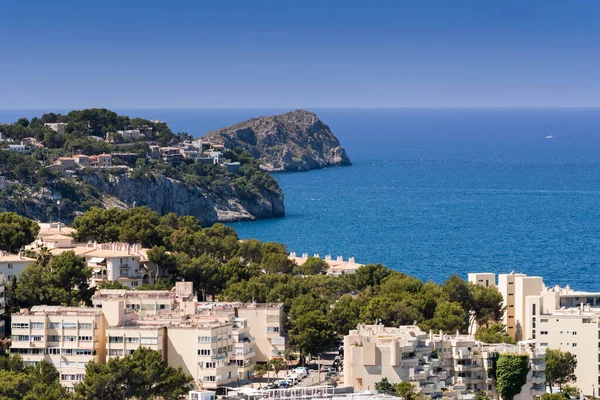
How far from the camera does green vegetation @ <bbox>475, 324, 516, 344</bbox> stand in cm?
5122

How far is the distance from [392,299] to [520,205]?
7841 centimetres

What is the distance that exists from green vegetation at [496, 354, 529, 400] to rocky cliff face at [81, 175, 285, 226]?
6580cm

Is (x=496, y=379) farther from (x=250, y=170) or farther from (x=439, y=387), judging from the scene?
(x=250, y=170)

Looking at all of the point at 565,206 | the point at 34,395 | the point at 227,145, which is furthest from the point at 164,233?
the point at 227,145

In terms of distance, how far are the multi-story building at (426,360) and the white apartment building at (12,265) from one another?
43.2 ft

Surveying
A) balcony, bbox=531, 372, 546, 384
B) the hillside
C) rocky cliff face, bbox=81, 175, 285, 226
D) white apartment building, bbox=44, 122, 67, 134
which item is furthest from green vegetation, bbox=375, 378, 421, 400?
white apartment building, bbox=44, 122, 67, 134

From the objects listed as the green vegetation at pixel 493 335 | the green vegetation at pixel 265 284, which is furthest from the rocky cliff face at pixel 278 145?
the green vegetation at pixel 493 335

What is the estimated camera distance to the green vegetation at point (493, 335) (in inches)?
2016

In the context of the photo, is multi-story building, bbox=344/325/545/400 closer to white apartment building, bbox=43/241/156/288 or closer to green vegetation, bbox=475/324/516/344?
green vegetation, bbox=475/324/516/344

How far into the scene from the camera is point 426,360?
148ft

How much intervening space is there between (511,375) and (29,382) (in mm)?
13741

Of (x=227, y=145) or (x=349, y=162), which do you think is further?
(x=349, y=162)

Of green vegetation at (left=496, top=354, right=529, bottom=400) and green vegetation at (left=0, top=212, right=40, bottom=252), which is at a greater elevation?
green vegetation at (left=0, top=212, right=40, bottom=252)

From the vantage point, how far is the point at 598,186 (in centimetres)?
14975
